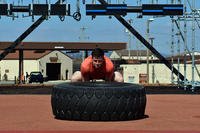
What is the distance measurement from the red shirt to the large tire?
46cm

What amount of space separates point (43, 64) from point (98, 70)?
76.4m

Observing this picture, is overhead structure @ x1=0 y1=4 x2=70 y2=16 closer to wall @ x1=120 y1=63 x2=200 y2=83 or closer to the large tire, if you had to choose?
wall @ x1=120 y1=63 x2=200 y2=83

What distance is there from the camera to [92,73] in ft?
37.0

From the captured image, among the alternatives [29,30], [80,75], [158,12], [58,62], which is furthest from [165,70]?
[80,75]

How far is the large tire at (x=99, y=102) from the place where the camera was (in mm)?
10297

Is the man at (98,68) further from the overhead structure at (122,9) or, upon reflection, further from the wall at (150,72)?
the wall at (150,72)

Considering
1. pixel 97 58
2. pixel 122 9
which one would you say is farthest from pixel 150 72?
pixel 97 58

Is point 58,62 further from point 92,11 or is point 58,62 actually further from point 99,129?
point 99,129

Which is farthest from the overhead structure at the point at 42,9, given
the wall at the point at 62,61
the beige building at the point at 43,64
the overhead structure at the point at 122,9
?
the wall at the point at 62,61

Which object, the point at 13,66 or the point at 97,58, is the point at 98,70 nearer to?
the point at 97,58

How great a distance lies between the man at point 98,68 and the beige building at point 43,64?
244 ft

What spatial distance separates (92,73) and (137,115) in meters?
1.38

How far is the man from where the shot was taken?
35.9 feet

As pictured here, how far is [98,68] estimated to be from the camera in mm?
11047
